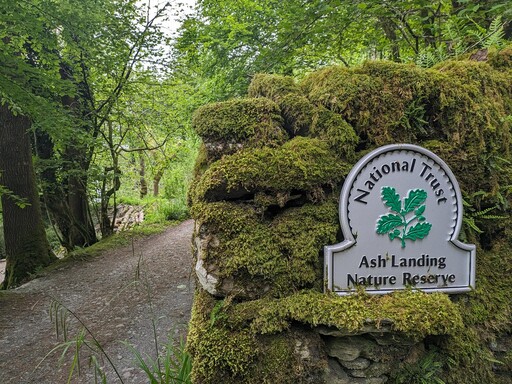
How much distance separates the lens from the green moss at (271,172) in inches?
78.7

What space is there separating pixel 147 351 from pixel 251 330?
6.88 ft

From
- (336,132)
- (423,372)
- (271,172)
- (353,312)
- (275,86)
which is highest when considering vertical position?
A: (275,86)

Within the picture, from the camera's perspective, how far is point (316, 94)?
2.31 m

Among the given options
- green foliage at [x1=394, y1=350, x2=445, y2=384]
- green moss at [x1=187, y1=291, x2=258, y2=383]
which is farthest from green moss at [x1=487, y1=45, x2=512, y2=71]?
green moss at [x1=187, y1=291, x2=258, y2=383]

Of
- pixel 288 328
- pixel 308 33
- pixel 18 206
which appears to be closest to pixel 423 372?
pixel 288 328

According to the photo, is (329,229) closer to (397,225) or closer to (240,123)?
(397,225)

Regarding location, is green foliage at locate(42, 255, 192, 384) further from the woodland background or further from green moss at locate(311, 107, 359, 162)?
the woodland background

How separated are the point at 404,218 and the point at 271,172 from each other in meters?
0.86

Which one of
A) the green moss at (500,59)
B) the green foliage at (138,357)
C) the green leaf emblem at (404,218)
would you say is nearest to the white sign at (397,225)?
the green leaf emblem at (404,218)

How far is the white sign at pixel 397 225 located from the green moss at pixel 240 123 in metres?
0.61

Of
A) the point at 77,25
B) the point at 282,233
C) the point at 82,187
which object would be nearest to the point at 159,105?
the point at 82,187

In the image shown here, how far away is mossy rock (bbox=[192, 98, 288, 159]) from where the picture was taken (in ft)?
7.13

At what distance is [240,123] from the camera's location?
85.7 inches

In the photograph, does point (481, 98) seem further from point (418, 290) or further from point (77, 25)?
point (77, 25)
